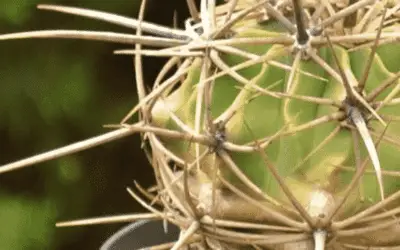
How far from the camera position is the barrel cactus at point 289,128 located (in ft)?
1.24

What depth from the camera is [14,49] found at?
2.86 ft

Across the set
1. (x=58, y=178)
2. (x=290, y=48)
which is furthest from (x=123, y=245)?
(x=290, y=48)

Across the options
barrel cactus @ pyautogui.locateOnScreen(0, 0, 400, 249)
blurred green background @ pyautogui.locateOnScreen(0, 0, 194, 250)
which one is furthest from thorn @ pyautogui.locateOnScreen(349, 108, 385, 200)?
blurred green background @ pyautogui.locateOnScreen(0, 0, 194, 250)

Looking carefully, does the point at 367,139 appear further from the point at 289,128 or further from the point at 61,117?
the point at 61,117

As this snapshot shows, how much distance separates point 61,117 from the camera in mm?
901

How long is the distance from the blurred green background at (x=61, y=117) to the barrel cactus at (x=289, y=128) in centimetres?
46

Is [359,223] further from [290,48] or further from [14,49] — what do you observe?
[14,49]

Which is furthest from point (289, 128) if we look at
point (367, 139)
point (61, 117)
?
point (61, 117)

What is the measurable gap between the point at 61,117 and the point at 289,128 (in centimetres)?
56

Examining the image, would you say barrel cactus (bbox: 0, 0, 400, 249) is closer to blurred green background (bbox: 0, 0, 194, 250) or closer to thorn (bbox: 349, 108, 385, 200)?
thorn (bbox: 349, 108, 385, 200)

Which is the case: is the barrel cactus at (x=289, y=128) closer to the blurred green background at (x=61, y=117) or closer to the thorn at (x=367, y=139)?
the thorn at (x=367, y=139)

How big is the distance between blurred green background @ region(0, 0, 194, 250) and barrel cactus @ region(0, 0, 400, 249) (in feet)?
1.50

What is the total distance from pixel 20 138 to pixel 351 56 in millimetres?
608

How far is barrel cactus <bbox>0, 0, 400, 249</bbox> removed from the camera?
14.9 inches
